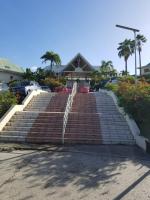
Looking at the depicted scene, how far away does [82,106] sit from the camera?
2061 cm

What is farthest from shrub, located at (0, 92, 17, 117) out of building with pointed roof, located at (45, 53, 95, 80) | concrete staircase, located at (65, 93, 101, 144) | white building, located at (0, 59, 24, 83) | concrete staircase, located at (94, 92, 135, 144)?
building with pointed roof, located at (45, 53, 95, 80)

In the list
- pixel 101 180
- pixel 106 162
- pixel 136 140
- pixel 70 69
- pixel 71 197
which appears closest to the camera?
pixel 71 197

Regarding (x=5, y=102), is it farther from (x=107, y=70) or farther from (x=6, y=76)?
(x=107, y=70)

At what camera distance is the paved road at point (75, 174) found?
744 cm

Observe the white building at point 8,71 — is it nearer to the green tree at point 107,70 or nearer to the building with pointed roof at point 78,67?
the building with pointed roof at point 78,67

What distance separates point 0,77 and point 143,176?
138 ft

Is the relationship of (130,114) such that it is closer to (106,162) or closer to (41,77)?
(106,162)

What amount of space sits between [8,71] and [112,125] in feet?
121

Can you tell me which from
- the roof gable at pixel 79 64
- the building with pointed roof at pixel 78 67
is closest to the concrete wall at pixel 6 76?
the building with pointed roof at pixel 78 67

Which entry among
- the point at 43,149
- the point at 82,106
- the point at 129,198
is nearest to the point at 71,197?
the point at 129,198

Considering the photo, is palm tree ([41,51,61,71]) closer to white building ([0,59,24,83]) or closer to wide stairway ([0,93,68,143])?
white building ([0,59,24,83])

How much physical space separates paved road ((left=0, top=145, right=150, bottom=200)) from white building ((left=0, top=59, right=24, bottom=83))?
127 ft

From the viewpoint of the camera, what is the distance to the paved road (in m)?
7.44

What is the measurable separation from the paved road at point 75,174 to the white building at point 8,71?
127 ft
